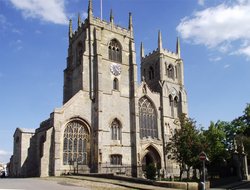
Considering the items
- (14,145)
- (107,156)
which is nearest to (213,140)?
(107,156)

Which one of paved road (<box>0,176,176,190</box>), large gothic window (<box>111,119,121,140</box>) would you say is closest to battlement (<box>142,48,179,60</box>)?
large gothic window (<box>111,119,121,140</box>)

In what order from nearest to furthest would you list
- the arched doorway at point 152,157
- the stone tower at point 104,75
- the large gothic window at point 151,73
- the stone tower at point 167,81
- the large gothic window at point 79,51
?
the stone tower at point 104,75, the arched doorway at point 152,157, the large gothic window at point 79,51, the stone tower at point 167,81, the large gothic window at point 151,73

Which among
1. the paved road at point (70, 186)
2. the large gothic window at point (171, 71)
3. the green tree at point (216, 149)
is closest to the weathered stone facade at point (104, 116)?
the large gothic window at point (171, 71)

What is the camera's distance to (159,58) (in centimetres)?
5759

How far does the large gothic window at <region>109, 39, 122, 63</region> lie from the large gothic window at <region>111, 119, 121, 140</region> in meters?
9.83

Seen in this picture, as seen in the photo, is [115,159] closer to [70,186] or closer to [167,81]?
[167,81]

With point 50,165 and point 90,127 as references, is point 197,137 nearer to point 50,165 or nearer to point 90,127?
point 90,127

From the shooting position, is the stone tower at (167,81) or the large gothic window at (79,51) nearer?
the large gothic window at (79,51)

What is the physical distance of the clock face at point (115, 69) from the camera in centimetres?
4870

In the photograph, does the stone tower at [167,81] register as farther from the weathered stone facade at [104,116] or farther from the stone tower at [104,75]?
the stone tower at [104,75]

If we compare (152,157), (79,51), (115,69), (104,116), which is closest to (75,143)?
(104,116)

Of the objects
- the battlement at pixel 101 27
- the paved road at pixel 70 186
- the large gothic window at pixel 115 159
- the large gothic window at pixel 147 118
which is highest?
the battlement at pixel 101 27

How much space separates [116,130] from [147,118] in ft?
21.9

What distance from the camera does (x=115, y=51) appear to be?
50.6m
